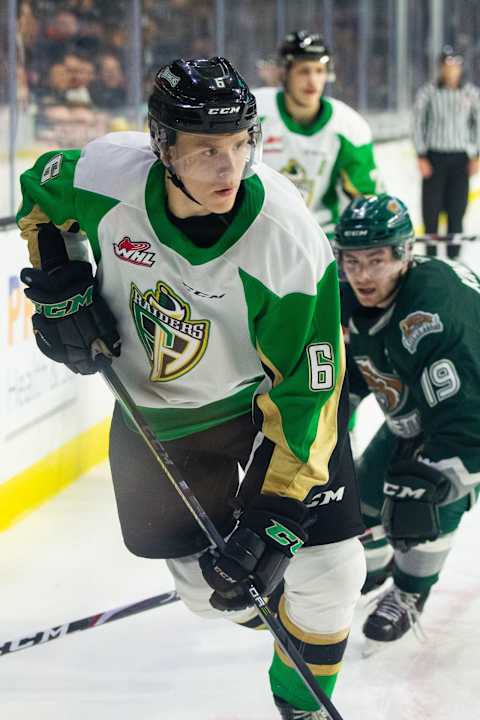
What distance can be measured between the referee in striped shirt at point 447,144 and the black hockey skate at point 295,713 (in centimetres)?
513

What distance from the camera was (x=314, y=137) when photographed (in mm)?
3715

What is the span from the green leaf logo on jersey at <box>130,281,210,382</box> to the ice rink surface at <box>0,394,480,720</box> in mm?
751

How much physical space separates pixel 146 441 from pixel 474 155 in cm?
530

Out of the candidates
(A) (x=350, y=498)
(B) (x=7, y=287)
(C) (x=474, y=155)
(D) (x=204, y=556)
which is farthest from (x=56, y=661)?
(C) (x=474, y=155)

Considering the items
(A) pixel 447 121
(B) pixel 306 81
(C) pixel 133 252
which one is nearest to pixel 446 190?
(A) pixel 447 121

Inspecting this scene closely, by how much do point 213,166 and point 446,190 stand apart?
5.47 meters

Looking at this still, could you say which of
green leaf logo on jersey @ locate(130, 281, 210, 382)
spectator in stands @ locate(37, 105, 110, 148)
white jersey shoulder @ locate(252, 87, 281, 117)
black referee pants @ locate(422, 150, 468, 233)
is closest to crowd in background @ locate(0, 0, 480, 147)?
spectator in stands @ locate(37, 105, 110, 148)

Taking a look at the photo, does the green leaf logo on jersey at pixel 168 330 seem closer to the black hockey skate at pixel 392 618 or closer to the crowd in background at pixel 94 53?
the black hockey skate at pixel 392 618

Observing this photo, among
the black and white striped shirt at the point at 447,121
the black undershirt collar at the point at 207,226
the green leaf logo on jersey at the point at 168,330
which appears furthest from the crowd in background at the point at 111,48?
the black undershirt collar at the point at 207,226

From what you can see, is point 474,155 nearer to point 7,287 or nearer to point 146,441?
point 7,287

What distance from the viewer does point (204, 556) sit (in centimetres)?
197

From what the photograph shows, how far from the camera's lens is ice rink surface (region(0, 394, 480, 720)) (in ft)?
7.50

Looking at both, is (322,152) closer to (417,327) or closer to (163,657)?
(417,327)

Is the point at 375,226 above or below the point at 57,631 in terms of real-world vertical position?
above
